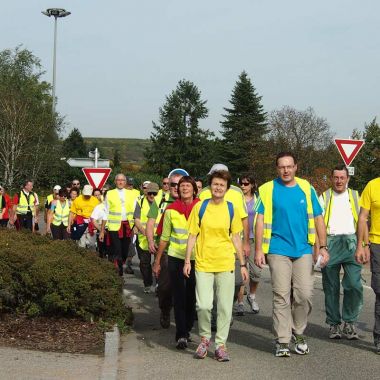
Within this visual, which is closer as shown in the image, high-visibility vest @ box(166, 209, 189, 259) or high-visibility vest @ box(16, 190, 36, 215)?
high-visibility vest @ box(166, 209, 189, 259)

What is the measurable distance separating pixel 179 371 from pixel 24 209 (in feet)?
40.8

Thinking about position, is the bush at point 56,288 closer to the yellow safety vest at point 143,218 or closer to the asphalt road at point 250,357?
the asphalt road at point 250,357

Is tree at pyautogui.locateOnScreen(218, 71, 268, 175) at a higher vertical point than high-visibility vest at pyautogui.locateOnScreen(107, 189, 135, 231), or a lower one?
higher

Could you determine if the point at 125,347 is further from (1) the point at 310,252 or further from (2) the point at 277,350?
(1) the point at 310,252

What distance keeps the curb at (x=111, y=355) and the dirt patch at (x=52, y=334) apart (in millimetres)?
81

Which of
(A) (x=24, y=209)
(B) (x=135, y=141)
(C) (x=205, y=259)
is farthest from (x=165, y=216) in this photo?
(B) (x=135, y=141)

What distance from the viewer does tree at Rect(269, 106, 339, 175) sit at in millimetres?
60219

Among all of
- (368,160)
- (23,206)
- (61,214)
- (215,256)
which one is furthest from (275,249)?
(368,160)

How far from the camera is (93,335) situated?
7.59m

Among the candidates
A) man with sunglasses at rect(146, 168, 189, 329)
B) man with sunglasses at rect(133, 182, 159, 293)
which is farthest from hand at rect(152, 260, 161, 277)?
man with sunglasses at rect(133, 182, 159, 293)

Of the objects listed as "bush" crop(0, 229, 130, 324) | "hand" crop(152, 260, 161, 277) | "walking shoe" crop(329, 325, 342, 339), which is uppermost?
"hand" crop(152, 260, 161, 277)

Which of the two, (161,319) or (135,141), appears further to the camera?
(135,141)

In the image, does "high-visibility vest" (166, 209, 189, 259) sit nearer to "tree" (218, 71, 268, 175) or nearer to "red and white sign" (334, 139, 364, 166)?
"red and white sign" (334, 139, 364, 166)

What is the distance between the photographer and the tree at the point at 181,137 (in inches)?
3620
